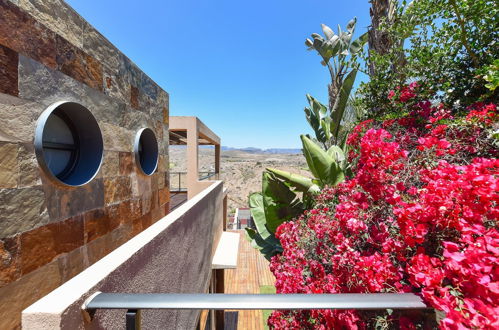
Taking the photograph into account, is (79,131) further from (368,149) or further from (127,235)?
(368,149)

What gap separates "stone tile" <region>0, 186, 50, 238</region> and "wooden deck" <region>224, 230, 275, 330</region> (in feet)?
25.7

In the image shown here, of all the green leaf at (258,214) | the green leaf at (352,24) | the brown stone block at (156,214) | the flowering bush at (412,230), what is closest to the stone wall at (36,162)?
the brown stone block at (156,214)

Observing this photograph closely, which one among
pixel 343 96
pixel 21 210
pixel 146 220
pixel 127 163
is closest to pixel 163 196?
pixel 146 220

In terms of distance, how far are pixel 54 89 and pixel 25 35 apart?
1.58 feet

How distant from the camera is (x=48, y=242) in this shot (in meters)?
2.13

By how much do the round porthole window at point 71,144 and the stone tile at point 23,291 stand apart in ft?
2.93

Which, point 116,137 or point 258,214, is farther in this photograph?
point 258,214

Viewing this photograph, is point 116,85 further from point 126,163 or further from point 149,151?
point 149,151

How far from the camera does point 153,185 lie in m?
4.71

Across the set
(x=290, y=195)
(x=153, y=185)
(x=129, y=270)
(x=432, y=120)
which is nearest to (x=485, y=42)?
(x=432, y=120)

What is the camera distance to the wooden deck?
7.91 meters

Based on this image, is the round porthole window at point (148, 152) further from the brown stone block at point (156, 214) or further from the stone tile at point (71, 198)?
the stone tile at point (71, 198)

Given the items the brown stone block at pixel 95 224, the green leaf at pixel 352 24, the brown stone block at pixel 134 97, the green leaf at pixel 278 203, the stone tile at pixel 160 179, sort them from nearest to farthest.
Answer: the brown stone block at pixel 95 224, the brown stone block at pixel 134 97, the green leaf at pixel 278 203, the stone tile at pixel 160 179, the green leaf at pixel 352 24

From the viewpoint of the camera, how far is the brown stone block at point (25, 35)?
1.78m
